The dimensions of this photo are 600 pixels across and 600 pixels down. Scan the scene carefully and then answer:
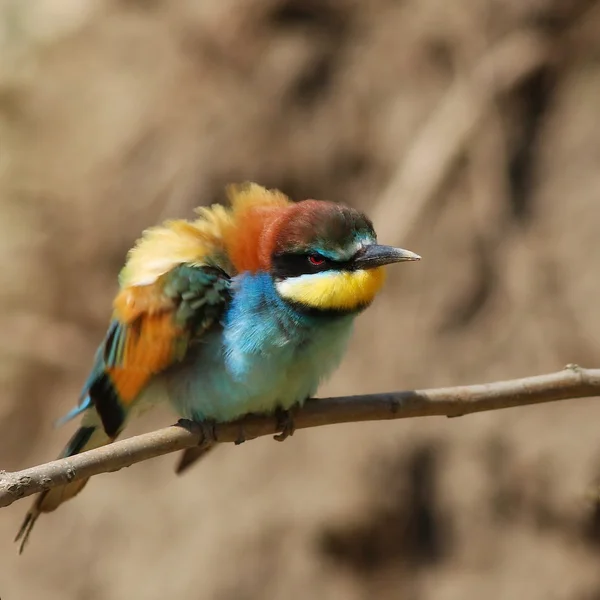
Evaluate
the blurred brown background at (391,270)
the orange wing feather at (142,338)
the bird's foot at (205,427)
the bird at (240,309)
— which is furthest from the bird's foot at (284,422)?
the blurred brown background at (391,270)

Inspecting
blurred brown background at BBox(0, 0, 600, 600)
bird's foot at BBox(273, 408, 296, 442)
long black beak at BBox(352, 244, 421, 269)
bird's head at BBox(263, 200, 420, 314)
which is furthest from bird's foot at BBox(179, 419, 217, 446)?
blurred brown background at BBox(0, 0, 600, 600)

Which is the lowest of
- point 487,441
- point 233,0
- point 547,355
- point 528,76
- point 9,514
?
point 9,514

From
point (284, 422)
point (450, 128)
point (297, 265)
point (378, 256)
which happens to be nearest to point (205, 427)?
point (284, 422)

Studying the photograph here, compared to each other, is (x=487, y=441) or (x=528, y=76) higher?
(x=528, y=76)

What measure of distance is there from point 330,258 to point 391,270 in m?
1.75

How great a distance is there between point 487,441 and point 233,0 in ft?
6.50

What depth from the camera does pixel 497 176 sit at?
341 cm

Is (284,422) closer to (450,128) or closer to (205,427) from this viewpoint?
(205,427)

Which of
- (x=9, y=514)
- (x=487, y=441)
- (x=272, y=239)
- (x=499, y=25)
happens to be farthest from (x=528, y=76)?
(x=9, y=514)

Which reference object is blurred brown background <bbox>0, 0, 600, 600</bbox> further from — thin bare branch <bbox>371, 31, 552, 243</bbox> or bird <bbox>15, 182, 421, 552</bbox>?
bird <bbox>15, 182, 421, 552</bbox>

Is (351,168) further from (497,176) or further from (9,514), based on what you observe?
(9,514)

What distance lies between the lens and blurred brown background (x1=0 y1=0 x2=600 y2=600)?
3260 millimetres

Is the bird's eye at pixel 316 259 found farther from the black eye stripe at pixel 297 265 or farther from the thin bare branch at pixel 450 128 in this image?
the thin bare branch at pixel 450 128

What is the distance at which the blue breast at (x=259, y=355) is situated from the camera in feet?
5.85
